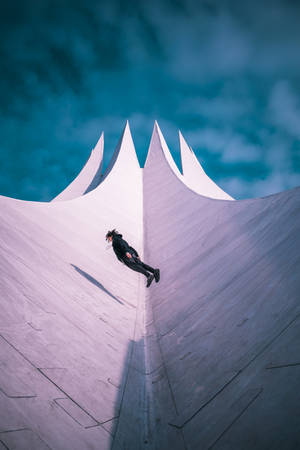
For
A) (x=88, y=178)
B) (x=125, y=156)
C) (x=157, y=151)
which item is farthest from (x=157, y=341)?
(x=88, y=178)

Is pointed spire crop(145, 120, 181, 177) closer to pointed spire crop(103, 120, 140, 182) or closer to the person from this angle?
pointed spire crop(103, 120, 140, 182)

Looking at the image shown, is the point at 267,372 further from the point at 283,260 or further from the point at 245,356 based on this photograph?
the point at 283,260

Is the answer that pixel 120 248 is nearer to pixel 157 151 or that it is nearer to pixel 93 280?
pixel 93 280

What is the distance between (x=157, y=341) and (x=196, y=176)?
14816 mm

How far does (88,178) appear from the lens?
16.9 m

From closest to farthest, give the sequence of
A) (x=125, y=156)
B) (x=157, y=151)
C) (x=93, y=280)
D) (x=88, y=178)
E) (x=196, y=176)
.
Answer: (x=93, y=280) → (x=125, y=156) → (x=157, y=151) → (x=196, y=176) → (x=88, y=178)

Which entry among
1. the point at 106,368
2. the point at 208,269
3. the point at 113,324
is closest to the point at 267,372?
the point at 106,368

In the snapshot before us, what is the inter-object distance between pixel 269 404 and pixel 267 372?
19 centimetres

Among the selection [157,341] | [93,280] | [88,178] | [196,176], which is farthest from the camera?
[88,178]

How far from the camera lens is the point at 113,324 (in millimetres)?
2461

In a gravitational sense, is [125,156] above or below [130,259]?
above

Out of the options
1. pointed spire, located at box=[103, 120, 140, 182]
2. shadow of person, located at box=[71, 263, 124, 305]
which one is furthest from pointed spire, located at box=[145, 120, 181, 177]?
shadow of person, located at box=[71, 263, 124, 305]

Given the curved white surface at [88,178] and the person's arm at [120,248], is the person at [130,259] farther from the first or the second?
the curved white surface at [88,178]

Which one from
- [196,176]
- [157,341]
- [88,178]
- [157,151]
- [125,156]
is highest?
[196,176]
